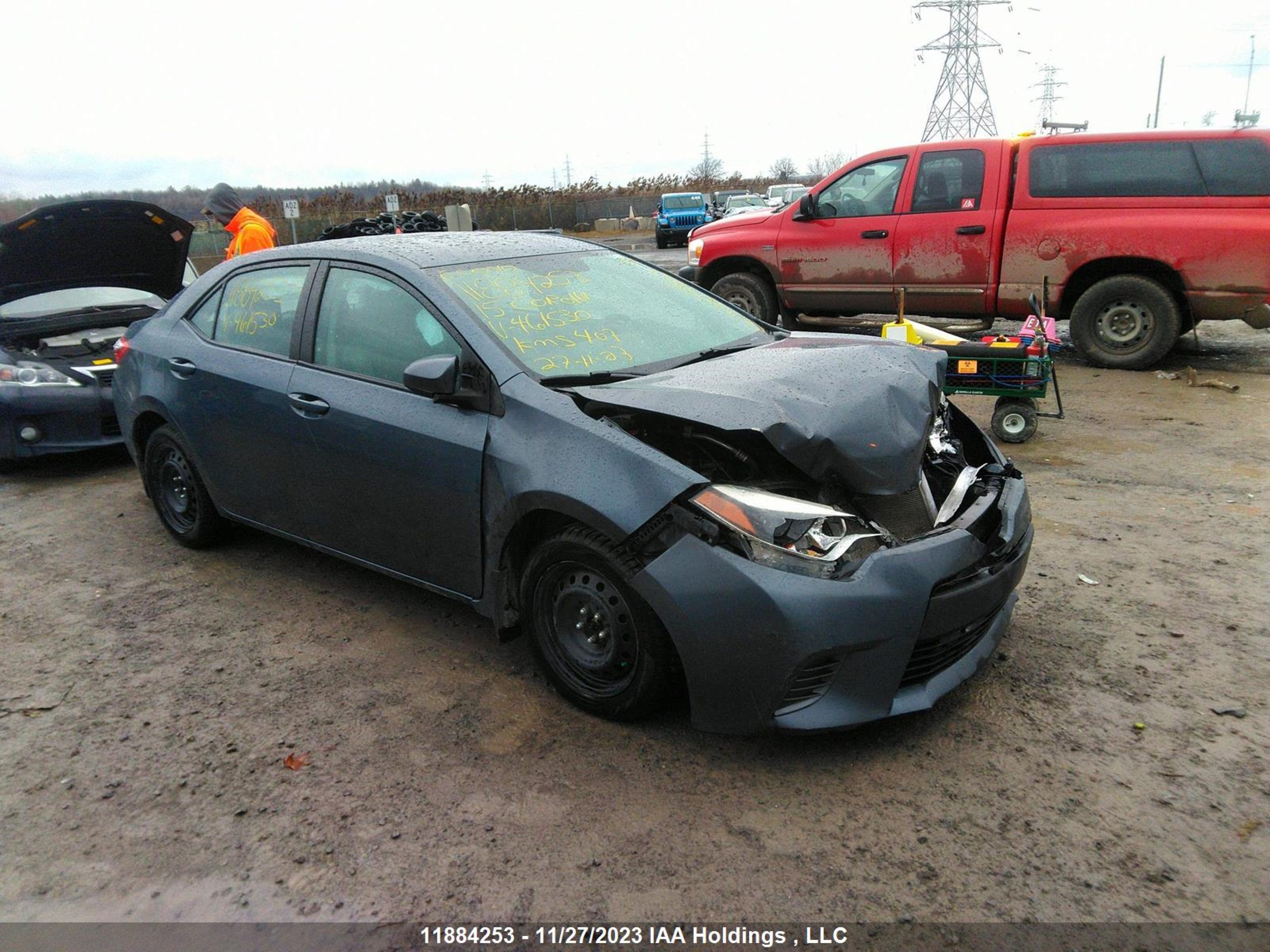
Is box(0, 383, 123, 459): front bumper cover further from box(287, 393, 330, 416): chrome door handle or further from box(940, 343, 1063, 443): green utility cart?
box(940, 343, 1063, 443): green utility cart

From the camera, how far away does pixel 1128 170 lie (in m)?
8.22

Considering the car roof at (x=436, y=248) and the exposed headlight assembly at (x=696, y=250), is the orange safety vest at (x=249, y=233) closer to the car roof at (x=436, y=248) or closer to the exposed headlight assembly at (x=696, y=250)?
the car roof at (x=436, y=248)

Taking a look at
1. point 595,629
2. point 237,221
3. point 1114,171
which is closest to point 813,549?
point 595,629

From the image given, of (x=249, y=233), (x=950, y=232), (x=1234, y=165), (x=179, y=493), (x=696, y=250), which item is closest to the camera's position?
(x=179, y=493)

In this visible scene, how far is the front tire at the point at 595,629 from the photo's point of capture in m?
2.93

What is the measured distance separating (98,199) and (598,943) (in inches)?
254

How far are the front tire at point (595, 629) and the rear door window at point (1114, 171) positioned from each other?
23.5 ft

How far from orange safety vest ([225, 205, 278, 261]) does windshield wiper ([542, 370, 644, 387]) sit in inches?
180

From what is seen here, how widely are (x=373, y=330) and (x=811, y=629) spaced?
2192 mm

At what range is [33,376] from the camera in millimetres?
6488

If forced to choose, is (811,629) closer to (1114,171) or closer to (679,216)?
(1114,171)

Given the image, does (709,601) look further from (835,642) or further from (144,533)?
(144,533)

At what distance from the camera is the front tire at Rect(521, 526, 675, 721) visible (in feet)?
9.61

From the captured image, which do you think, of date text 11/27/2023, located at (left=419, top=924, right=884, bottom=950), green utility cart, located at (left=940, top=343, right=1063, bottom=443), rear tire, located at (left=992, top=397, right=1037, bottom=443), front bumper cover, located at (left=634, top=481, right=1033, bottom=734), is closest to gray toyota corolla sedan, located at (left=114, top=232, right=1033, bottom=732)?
front bumper cover, located at (left=634, top=481, right=1033, bottom=734)
